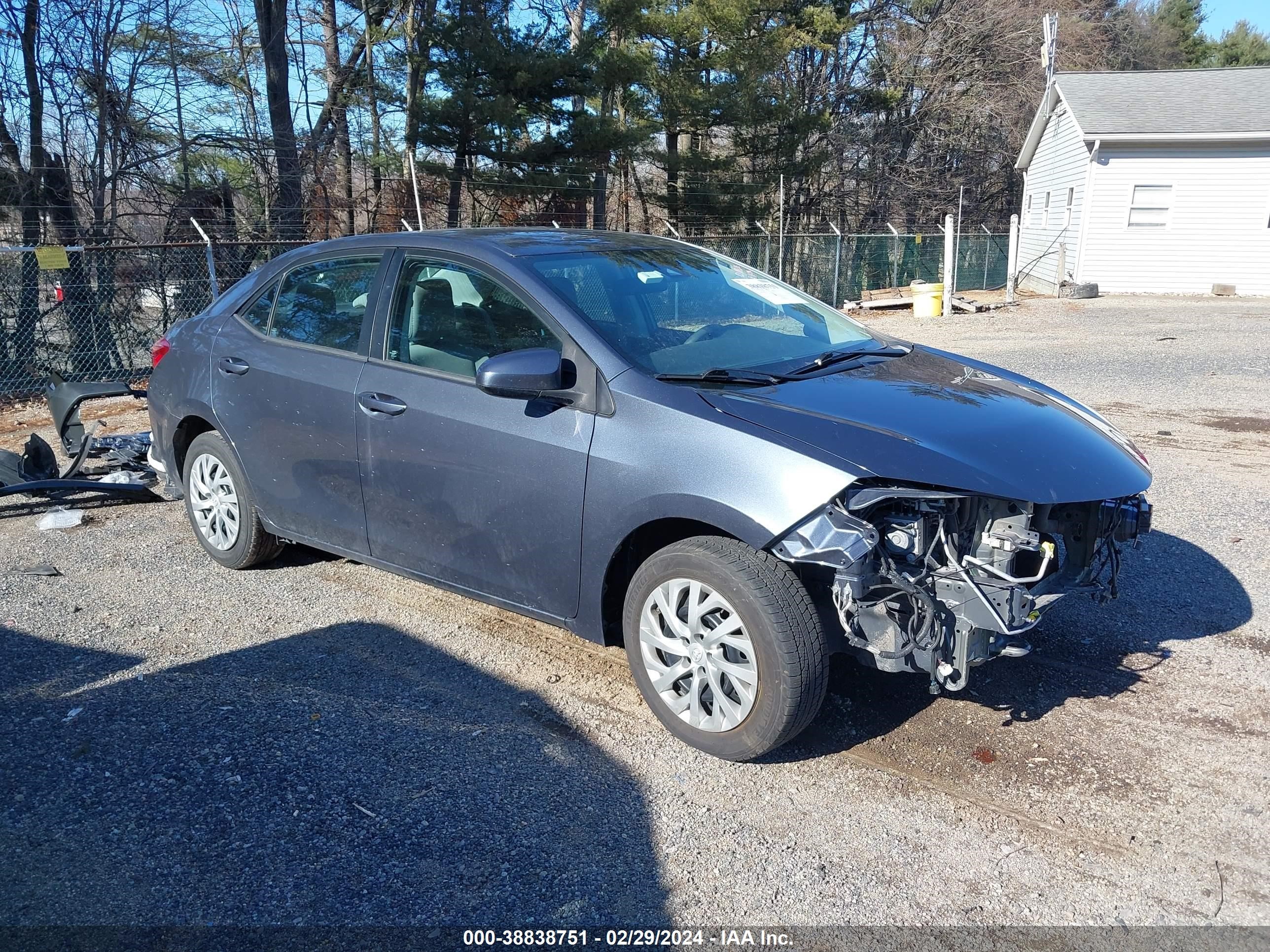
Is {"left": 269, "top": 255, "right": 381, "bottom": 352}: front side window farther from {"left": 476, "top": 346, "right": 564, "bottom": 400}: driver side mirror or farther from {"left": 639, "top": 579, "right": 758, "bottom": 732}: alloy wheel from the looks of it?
{"left": 639, "top": 579, "right": 758, "bottom": 732}: alloy wheel

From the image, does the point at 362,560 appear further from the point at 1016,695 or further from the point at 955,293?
the point at 955,293

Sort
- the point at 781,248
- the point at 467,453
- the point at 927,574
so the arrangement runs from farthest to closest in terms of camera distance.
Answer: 1. the point at 781,248
2. the point at 467,453
3. the point at 927,574

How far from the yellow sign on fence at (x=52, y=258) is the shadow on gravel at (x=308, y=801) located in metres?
7.63

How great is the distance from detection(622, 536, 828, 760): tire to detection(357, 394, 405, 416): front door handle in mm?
1337

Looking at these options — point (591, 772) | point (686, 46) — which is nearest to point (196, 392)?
point (591, 772)

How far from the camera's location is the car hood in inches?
127

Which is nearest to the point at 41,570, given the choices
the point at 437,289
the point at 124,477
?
the point at 124,477

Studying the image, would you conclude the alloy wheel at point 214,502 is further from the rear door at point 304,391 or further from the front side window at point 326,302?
the front side window at point 326,302

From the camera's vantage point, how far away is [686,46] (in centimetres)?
2564

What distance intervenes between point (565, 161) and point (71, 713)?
17.9m

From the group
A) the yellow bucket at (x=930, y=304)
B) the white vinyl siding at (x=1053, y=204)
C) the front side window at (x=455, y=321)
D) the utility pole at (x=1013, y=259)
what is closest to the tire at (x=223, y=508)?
the front side window at (x=455, y=321)

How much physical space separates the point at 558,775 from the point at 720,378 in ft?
5.07

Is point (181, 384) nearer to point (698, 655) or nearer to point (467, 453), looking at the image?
point (467, 453)

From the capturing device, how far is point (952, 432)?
3459 millimetres
